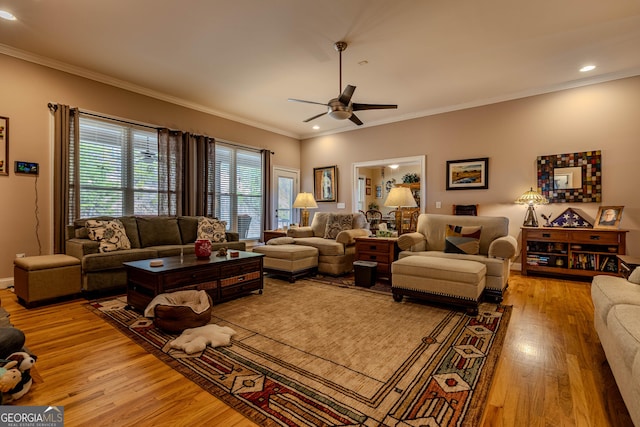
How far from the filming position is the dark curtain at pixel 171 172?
491cm

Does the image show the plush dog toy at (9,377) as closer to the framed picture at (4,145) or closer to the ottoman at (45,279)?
the ottoman at (45,279)

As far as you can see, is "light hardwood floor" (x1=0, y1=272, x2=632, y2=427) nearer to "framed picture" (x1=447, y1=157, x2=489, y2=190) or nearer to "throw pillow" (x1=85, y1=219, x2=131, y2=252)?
"throw pillow" (x1=85, y1=219, x2=131, y2=252)

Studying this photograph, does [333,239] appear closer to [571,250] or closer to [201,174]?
[201,174]

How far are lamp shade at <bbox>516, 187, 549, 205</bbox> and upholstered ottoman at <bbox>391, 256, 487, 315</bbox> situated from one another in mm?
2160

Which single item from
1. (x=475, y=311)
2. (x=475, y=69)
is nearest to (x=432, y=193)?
(x=475, y=69)

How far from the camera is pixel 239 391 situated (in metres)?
1.66

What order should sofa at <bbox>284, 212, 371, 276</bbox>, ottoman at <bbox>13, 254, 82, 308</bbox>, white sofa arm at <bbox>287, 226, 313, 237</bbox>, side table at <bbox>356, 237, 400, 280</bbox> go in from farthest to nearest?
white sofa arm at <bbox>287, 226, 313, 237</bbox>
sofa at <bbox>284, 212, 371, 276</bbox>
side table at <bbox>356, 237, 400, 280</bbox>
ottoman at <bbox>13, 254, 82, 308</bbox>

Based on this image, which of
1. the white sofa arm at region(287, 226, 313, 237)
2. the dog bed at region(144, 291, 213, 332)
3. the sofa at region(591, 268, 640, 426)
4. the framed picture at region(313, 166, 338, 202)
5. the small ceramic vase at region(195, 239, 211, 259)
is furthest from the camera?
the framed picture at region(313, 166, 338, 202)

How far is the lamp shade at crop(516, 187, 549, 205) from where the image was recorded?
456 cm

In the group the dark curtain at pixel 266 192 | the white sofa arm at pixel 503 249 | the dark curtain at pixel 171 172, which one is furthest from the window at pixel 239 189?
the white sofa arm at pixel 503 249

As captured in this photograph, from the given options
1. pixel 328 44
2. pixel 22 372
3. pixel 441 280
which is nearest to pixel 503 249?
pixel 441 280

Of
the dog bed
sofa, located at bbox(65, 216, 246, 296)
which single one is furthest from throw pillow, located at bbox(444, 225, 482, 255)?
sofa, located at bbox(65, 216, 246, 296)

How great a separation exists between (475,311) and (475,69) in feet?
10.5

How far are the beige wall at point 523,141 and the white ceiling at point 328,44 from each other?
0.29 metres
